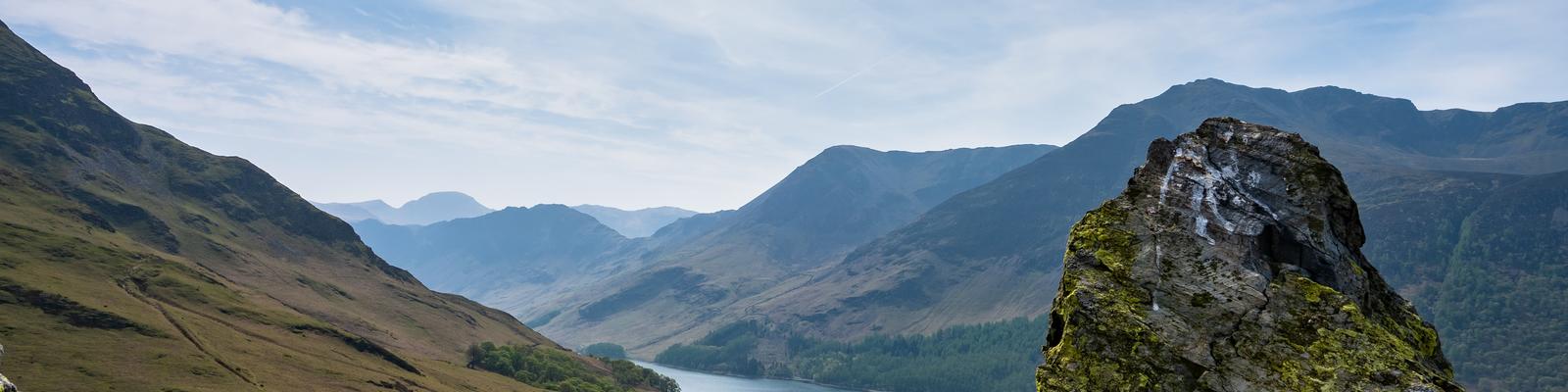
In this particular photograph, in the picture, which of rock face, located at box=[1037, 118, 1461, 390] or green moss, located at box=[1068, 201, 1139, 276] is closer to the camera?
rock face, located at box=[1037, 118, 1461, 390]

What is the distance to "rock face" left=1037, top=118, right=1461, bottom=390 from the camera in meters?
16.5

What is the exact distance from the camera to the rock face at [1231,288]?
16500mm

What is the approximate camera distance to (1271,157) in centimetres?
2044

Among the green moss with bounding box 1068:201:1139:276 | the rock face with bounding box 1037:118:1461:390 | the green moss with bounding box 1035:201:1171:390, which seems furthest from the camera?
the green moss with bounding box 1068:201:1139:276

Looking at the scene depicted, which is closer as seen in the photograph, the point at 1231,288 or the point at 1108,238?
the point at 1231,288

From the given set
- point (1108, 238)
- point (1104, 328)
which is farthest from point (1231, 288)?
point (1108, 238)

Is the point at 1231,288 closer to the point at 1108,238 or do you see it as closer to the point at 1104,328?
the point at 1104,328

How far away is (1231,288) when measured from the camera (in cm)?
1783

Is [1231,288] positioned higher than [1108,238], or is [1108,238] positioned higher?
[1108,238]

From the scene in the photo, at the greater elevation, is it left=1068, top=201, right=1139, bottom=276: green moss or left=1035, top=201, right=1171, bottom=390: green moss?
left=1068, top=201, right=1139, bottom=276: green moss

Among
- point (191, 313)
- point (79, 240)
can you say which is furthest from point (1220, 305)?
point (79, 240)

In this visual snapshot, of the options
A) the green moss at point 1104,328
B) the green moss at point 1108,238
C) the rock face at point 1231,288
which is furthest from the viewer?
the green moss at point 1108,238

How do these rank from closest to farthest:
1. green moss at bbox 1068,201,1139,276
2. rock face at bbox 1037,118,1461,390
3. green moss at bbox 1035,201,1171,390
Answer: rock face at bbox 1037,118,1461,390 < green moss at bbox 1035,201,1171,390 < green moss at bbox 1068,201,1139,276

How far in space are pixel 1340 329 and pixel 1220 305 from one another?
2028 mm
